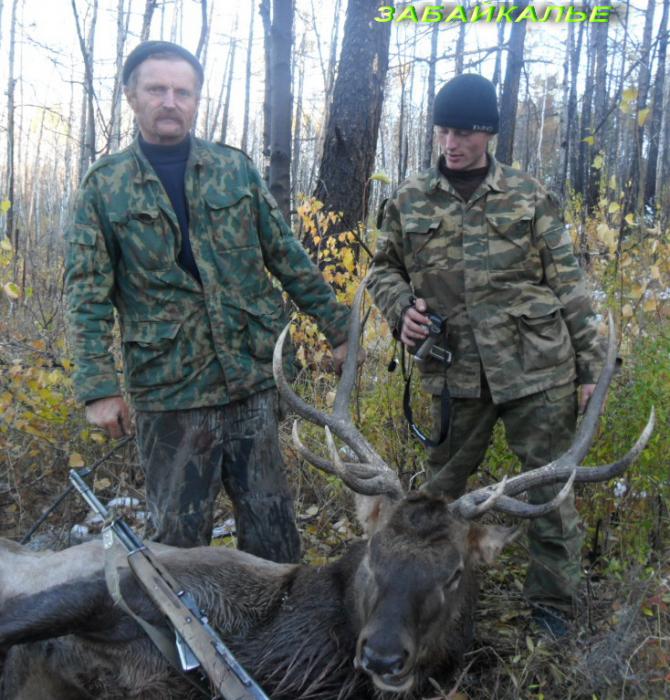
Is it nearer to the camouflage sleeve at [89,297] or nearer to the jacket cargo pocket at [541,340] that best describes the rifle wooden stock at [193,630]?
the camouflage sleeve at [89,297]

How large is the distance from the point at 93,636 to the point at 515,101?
9522 millimetres

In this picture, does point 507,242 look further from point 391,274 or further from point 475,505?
point 475,505

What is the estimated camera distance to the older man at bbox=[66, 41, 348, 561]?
161 inches

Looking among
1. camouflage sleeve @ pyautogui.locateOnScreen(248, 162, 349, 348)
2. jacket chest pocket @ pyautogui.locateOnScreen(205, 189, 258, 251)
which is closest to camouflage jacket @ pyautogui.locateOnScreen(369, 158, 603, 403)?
camouflage sleeve @ pyautogui.locateOnScreen(248, 162, 349, 348)

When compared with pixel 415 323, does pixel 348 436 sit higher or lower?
lower

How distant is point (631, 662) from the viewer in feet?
11.7

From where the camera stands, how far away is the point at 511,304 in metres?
4.23

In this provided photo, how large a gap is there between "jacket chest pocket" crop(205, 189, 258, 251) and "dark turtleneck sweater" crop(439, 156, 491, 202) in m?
1.13

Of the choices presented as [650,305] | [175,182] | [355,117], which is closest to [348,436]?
[175,182]

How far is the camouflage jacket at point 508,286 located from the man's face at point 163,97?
1367 mm

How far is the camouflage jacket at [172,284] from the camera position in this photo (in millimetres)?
4070

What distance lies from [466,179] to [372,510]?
187 cm

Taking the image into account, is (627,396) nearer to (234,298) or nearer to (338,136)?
(234,298)

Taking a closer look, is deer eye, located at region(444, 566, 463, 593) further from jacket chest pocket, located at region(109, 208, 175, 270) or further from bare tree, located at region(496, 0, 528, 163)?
bare tree, located at region(496, 0, 528, 163)
